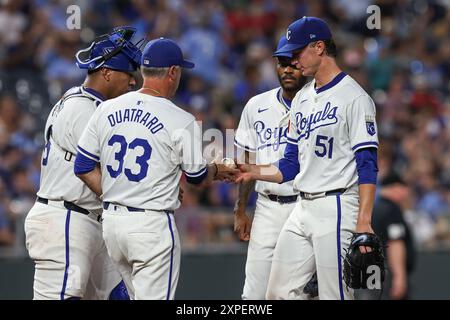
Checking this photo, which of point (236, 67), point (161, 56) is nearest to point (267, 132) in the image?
point (161, 56)

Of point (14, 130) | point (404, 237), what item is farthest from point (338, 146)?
point (14, 130)

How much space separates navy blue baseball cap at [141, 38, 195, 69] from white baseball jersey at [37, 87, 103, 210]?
0.66 metres

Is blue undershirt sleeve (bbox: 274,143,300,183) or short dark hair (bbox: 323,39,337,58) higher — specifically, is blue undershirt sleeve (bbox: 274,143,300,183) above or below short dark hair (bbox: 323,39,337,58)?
below

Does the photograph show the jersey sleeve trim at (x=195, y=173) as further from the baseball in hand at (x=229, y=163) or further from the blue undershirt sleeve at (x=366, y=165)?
the blue undershirt sleeve at (x=366, y=165)

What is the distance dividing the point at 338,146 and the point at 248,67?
742 cm

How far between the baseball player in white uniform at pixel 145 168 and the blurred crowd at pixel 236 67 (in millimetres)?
4312

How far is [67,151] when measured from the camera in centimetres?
677

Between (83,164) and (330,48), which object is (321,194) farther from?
(83,164)

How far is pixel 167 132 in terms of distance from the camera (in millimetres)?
6156

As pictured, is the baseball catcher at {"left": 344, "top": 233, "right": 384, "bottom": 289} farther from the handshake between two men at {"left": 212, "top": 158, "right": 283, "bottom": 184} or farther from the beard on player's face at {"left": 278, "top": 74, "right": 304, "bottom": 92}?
the beard on player's face at {"left": 278, "top": 74, "right": 304, "bottom": 92}

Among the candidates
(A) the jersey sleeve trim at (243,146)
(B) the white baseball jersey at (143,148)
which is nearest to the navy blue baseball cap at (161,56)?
(B) the white baseball jersey at (143,148)

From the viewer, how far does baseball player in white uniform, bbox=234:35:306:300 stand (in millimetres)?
7211

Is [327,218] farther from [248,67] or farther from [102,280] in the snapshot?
[248,67]

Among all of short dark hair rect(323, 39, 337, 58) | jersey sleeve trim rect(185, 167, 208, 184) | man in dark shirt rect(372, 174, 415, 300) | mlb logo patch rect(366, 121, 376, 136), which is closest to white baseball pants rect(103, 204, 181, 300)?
jersey sleeve trim rect(185, 167, 208, 184)
